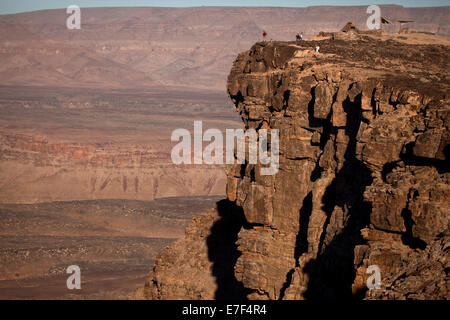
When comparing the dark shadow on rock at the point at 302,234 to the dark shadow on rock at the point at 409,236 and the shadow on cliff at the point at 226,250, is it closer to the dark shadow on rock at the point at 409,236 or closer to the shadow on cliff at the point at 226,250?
the shadow on cliff at the point at 226,250

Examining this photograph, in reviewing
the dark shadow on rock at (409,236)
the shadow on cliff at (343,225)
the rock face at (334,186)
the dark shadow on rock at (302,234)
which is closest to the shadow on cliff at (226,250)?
the rock face at (334,186)

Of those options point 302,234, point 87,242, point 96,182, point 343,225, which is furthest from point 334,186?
point 96,182

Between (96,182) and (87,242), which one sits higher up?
(96,182)

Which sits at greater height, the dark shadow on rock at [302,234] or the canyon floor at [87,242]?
the dark shadow on rock at [302,234]

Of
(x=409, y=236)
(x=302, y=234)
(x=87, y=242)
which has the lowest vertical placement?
(x=87, y=242)

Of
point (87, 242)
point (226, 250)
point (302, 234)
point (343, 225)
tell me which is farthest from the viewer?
point (87, 242)

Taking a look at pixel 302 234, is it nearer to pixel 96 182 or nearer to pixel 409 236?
pixel 409 236

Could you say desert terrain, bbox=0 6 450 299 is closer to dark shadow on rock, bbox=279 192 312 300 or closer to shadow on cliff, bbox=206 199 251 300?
shadow on cliff, bbox=206 199 251 300
